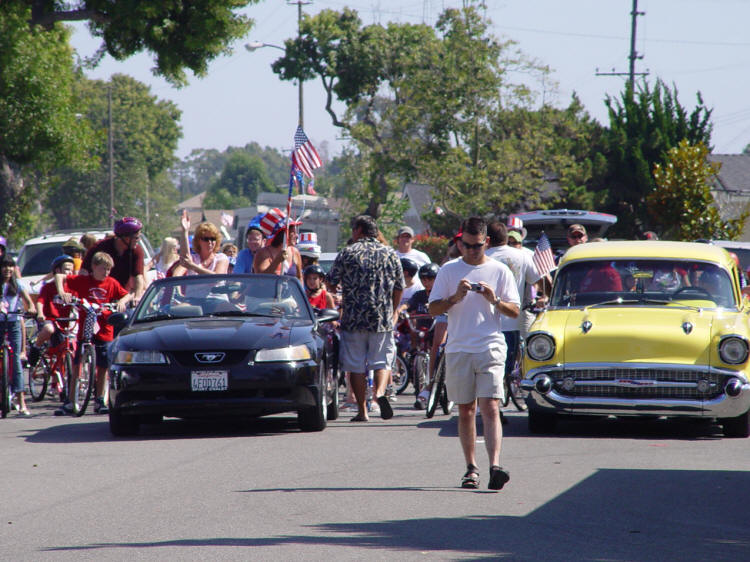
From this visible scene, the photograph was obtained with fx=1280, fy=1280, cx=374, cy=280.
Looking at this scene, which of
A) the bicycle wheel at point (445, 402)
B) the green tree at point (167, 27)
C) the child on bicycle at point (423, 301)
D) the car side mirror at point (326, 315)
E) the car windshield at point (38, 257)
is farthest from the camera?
the green tree at point (167, 27)

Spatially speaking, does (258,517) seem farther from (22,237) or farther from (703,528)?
(22,237)

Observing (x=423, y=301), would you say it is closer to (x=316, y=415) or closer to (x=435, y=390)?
(x=435, y=390)

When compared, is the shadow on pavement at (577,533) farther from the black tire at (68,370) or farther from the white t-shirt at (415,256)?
the white t-shirt at (415,256)

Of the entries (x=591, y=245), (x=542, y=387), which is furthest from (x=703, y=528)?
(x=591, y=245)

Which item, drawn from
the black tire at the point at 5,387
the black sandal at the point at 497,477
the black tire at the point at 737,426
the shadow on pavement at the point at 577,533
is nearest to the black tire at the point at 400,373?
the black tire at the point at 5,387

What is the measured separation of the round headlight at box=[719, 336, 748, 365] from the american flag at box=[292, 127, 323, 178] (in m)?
8.81

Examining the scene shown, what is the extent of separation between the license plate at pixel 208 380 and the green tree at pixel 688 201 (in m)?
25.8

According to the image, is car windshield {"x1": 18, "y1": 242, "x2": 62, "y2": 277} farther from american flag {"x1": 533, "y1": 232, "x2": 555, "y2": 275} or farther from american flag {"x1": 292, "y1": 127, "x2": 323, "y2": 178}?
american flag {"x1": 533, "y1": 232, "x2": 555, "y2": 275}

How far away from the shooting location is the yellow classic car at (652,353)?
11117mm

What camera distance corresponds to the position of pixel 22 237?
40031 mm

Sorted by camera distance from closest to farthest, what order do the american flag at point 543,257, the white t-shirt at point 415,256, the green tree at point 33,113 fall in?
the american flag at point 543,257
the white t-shirt at point 415,256
the green tree at point 33,113

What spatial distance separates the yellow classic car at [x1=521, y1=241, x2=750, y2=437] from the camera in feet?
36.5

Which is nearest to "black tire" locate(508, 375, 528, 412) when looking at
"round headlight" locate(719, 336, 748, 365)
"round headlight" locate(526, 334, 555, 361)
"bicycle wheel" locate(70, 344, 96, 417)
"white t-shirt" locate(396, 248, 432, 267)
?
"round headlight" locate(526, 334, 555, 361)

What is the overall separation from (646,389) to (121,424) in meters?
4.73
